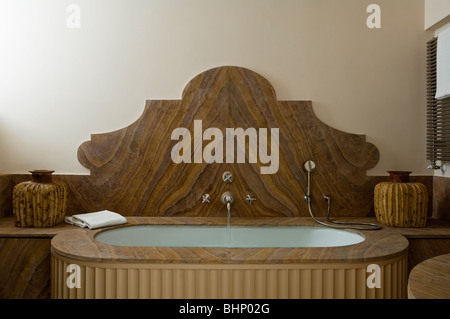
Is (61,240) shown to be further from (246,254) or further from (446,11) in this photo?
(446,11)

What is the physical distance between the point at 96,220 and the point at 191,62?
1.18m

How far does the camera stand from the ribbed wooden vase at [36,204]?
2.27 meters

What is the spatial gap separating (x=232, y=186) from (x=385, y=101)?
1163mm

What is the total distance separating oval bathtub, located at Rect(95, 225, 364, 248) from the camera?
237 cm

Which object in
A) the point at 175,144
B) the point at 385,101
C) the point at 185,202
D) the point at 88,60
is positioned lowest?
the point at 185,202

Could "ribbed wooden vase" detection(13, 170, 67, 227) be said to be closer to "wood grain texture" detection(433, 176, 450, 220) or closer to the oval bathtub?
the oval bathtub

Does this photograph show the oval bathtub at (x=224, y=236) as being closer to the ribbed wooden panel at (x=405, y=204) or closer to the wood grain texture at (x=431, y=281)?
the ribbed wooden panel at (x=405, y=204)

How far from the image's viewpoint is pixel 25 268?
2.14 metres

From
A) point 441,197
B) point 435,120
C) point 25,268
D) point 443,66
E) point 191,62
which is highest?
point 191,62

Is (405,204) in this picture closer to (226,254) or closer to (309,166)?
(309,166)

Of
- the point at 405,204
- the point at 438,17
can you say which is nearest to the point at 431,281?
the point at 405,204
